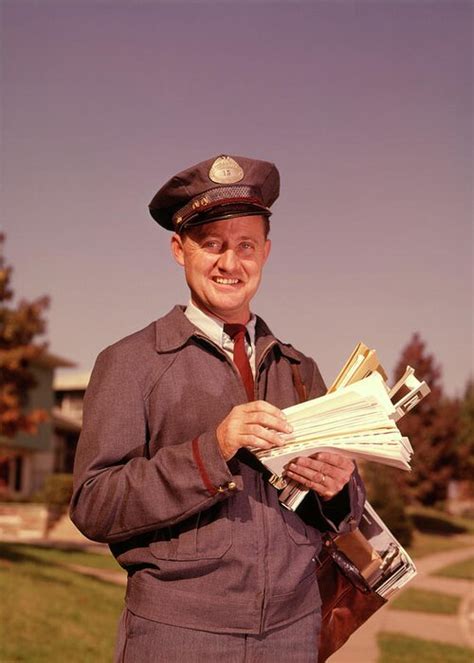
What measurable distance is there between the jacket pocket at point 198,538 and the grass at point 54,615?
5.91 metres

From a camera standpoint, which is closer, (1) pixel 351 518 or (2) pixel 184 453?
(2) pixel 184 453

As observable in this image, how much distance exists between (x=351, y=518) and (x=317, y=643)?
42 centimetres

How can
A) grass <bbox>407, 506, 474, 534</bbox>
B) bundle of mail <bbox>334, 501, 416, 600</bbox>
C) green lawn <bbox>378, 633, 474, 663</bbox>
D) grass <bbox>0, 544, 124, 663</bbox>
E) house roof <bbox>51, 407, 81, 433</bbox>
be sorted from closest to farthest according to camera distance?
bundle of mail <bbox>334, 501, 416, 600</bbox>, grass <bbox>0, 544, 124, 663</bbox>, green lawn <bbox>378, 633, 474, 663</bbox>, house roof <bbox>51, 407, 81, 433</bbox>, grass <bbox>407, 506, 474, 534</bbox>

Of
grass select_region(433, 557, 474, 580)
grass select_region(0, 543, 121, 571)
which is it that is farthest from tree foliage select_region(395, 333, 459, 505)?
grass select_region(0, 543, 121, 571)

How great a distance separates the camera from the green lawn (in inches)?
355

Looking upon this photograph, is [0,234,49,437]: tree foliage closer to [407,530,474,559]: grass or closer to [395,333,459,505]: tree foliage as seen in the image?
[407,530,474,559]: grass

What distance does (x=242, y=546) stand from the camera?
98.7 inches

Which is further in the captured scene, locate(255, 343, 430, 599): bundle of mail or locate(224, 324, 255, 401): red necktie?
locate(224, 324, 255, 401): red necktie

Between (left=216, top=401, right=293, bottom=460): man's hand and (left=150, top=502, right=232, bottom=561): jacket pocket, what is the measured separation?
29 cm

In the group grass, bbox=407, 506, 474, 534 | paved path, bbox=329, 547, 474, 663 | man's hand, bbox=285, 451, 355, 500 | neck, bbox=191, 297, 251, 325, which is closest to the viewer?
man's hand, bbox=285, 451, 355, 500

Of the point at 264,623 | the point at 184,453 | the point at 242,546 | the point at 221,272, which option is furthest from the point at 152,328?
the point at 264,623

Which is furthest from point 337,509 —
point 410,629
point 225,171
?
point 410,629

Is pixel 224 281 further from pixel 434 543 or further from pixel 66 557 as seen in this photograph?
pixel 434 543

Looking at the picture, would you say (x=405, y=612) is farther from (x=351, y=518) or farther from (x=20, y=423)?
(x=351, y=518)
